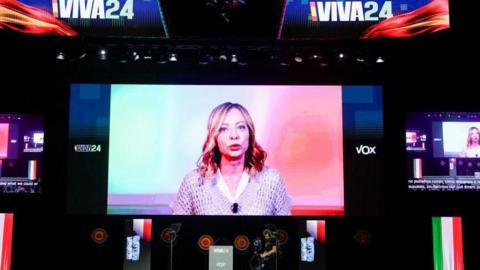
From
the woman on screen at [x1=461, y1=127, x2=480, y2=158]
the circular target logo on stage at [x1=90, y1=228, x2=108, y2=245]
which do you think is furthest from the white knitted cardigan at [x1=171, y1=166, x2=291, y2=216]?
the woman on screen at [x1=461, y1=127, x2=480, y2=158]

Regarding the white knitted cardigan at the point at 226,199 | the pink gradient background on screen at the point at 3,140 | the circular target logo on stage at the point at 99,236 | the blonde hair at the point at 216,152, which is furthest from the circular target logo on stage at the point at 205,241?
the pink gradient background on screen at the point at 3,140

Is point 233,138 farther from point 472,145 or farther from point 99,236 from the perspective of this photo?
point 472,145

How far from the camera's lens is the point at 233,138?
455 centimetres

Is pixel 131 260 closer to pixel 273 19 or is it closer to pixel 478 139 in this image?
pixel 273 19

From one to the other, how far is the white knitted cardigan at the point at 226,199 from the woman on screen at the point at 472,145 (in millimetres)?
1613

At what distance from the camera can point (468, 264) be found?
14.8 ft

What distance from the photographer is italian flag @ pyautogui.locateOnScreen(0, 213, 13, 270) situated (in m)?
4.46

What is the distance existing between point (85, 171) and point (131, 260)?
2.80 feet

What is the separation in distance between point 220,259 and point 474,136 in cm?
246

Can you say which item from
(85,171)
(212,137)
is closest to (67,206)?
(85,171)

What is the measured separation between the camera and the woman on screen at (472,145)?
4.58 meters

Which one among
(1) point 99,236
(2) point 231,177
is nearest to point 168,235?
Result: (1) point 99,236

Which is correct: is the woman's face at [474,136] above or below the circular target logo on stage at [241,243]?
above

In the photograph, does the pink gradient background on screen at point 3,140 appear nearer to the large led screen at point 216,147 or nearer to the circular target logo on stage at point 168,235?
the large led screen at point 216,147
